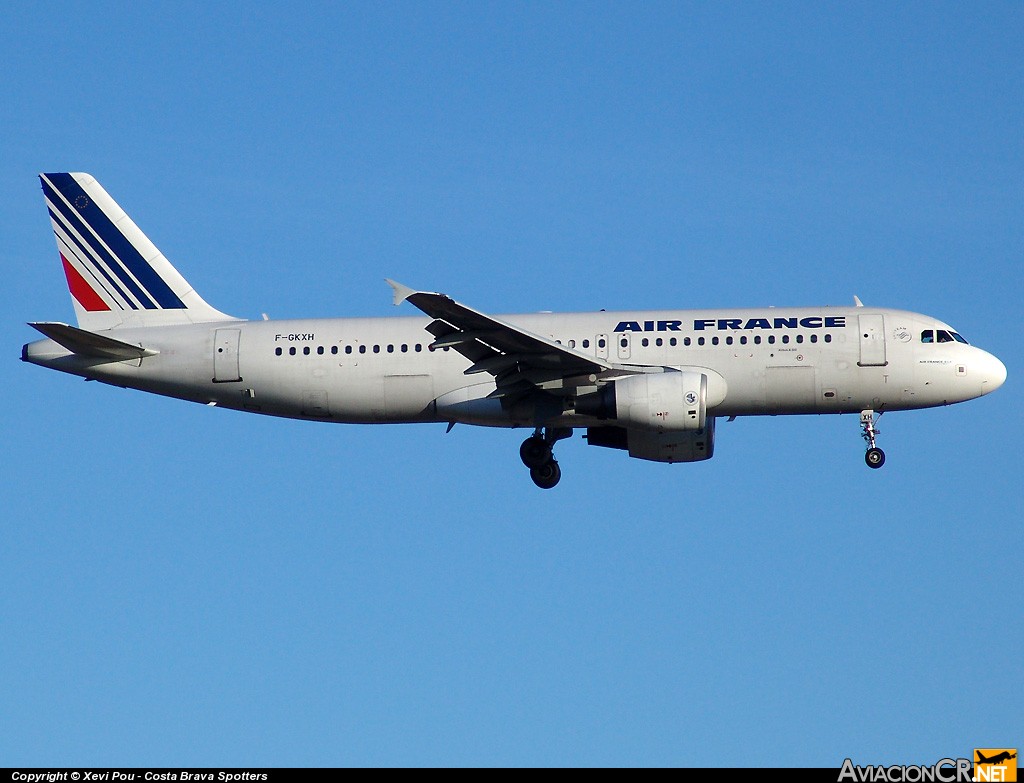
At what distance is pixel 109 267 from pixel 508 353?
14.5 meters

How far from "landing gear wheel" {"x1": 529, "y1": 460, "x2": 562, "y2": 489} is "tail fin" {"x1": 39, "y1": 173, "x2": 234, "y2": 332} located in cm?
1100

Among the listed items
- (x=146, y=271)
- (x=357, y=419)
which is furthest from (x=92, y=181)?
(x=357, y=419)

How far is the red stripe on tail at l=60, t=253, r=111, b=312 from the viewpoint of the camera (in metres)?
49.4

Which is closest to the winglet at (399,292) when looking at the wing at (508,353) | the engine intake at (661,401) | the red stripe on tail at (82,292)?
the wing at (508,353)

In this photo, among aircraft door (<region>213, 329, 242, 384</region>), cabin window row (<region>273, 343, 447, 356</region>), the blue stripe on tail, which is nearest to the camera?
cabin window row (<region>273, 343, 447, 356</region>)

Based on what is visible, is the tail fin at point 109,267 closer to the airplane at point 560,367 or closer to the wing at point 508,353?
the airplane at point 560,367

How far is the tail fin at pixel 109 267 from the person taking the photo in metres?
49.2

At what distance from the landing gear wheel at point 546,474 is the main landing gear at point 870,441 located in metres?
9.36

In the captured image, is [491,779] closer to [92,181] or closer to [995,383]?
[995,383]

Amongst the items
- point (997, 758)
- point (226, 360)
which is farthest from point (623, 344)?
point (997, 758)

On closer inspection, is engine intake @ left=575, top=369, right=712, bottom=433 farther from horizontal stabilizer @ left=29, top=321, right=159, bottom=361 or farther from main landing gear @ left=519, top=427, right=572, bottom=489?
horizontal stabilizer @ left=29, top=321, right=159, bottom=361

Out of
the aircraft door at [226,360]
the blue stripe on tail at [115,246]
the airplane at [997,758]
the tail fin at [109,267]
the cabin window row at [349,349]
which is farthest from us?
the blue stripe on tail at [115,246]

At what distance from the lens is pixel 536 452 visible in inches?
1874

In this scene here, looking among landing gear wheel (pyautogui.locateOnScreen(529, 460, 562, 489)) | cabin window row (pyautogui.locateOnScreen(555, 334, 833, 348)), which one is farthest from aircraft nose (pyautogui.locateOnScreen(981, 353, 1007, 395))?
landing gear wheel (pyautogui.locateOnScreen(529, 460, 562, 489))
